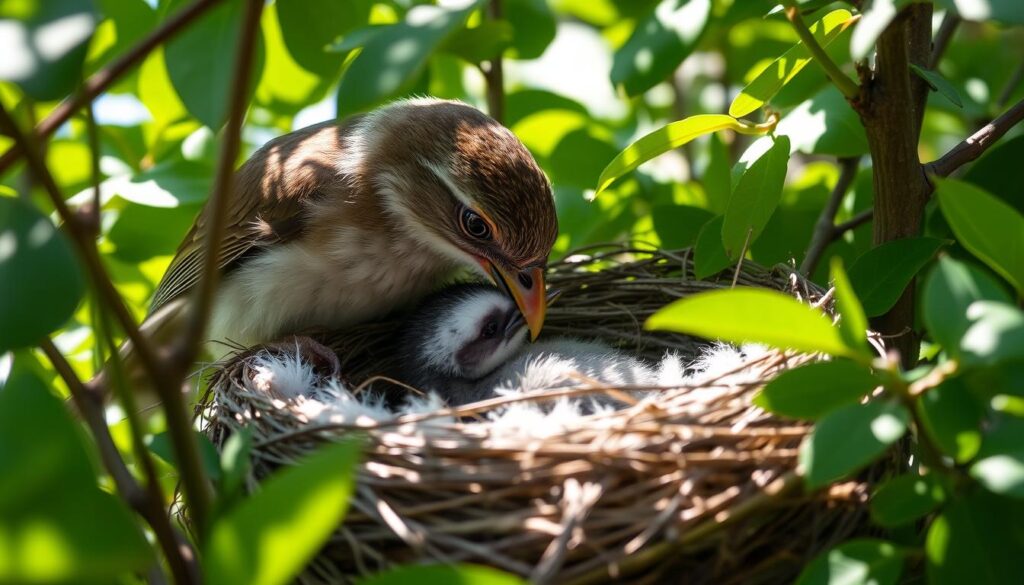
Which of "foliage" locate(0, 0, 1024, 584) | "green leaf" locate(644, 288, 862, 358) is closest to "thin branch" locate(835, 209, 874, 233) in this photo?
"foliage" locate(0, 0, 1024, 584)

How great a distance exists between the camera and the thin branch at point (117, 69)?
1445 mm

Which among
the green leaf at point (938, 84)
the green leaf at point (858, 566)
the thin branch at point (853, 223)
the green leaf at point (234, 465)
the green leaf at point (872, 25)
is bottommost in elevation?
the thin branch at point (853, 223)

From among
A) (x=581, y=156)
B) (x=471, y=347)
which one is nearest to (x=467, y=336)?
(x=471, y=347)

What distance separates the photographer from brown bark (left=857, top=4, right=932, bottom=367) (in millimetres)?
2201

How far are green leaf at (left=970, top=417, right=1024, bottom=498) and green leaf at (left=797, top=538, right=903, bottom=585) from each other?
19 cm

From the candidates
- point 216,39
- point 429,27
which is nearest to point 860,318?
point 429,27

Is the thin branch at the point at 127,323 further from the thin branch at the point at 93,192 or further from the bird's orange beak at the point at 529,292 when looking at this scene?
the bird's orange beak at the point at 529,292

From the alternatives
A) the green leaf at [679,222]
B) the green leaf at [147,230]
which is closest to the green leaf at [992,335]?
the green leaf at [679,222]

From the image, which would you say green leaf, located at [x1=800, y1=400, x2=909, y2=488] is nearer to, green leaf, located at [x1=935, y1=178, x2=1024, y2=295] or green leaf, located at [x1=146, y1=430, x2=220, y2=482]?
green leaf, located at [x1=935, y1=178, x2=1024, y2=295]

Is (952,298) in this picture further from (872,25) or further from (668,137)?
(668,137)

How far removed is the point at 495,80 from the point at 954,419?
2.20 m

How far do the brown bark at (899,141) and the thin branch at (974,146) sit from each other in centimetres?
5

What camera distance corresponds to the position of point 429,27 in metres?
1.63

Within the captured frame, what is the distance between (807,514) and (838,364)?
0.52 m
